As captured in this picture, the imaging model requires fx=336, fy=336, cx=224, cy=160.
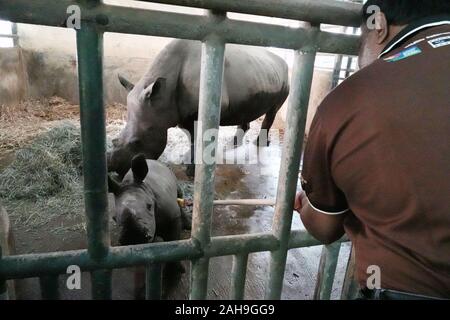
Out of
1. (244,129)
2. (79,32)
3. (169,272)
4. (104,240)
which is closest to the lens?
(79,32)

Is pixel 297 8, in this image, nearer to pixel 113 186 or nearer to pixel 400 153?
pixel 400 153

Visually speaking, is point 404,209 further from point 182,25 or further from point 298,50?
point 182,25

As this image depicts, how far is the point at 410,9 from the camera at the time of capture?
103cm

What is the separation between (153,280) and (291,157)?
69cm

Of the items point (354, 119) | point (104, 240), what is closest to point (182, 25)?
point (354, 119)

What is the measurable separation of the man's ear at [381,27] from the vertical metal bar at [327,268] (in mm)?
868

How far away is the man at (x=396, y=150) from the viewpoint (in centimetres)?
90

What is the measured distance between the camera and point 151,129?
4137mm

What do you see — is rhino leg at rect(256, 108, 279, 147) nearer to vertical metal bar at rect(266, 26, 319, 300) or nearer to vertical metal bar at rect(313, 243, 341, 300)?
vertical metal bar at rect(313, 243, 341, 300)

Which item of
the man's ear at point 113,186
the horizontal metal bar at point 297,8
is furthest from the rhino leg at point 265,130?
the horizontal metal bar at point 297,8

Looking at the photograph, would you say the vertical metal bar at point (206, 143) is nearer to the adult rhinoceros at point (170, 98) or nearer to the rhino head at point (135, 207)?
the rhino head at point (135, 207)

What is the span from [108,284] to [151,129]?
10.2 feet

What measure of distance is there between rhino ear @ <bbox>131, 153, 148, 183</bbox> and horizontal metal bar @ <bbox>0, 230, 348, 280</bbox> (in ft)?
3.55

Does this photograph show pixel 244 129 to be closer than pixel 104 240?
No
